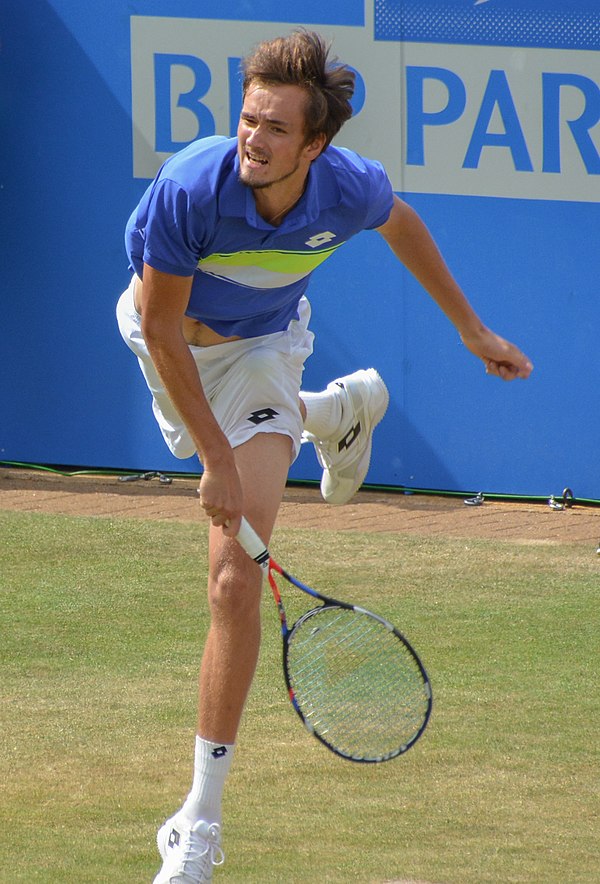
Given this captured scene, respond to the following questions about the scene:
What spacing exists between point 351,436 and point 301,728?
43.4 inches

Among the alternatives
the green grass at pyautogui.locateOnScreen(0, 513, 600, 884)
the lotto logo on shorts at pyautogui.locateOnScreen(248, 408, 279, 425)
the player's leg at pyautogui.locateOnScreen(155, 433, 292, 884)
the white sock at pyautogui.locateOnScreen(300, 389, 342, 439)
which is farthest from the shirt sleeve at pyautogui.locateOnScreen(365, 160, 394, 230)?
the green grass at pyautogui.locateOnScreen(0, 513, 600, 884)

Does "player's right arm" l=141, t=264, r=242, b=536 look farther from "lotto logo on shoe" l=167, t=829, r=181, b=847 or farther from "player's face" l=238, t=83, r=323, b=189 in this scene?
"lotto logo on shoe" l=167, t=829, r=181, b=847

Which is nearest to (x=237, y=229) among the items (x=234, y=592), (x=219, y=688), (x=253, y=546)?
(x=253, y=546)

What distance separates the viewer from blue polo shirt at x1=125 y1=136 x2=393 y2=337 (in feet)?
11.5

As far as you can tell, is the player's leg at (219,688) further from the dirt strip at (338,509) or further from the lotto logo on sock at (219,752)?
the dirt strip at (338,509)

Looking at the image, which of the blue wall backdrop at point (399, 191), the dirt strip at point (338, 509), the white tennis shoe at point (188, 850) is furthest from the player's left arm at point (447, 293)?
the blue wall backdrop at point (399, 191)

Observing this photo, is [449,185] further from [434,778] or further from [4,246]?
[434,778]

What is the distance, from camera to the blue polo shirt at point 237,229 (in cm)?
350

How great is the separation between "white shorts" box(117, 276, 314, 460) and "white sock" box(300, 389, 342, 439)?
627 mm

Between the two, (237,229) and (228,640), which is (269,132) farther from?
(228,640)

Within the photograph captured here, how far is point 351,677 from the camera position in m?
3.79

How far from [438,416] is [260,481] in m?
4.47

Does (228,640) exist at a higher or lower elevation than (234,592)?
lower

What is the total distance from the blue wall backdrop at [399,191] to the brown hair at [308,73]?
4490 mm
